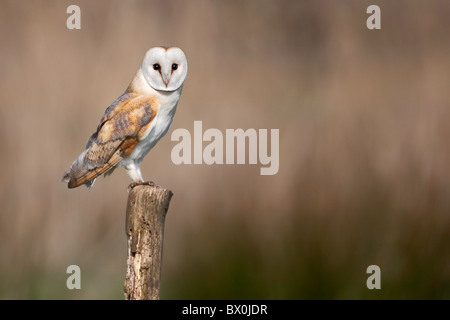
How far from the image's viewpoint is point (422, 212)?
5633mm

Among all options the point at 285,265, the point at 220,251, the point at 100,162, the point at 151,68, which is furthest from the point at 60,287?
the point at 151,68

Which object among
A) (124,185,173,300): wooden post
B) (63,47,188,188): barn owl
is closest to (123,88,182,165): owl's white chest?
(63,47,188,188): barn owl

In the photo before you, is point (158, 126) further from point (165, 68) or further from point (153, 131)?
point (165, 68)

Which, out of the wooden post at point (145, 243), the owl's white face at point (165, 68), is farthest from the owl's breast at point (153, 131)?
the wooden post at point (145, 243)

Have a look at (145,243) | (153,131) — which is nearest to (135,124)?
(153,131)

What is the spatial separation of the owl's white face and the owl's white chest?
68mm

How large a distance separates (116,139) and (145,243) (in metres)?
0.57

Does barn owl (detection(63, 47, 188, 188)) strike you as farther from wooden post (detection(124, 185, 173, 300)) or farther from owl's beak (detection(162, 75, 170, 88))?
wooden post (detection(124, 185, 173, 300))

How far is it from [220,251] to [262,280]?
344 millimetres

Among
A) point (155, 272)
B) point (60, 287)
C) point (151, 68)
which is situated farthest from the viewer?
point (60, 287)

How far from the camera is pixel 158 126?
12.3 feet

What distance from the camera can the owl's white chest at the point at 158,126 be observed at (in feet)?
12.2

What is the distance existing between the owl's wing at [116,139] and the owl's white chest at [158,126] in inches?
1.0

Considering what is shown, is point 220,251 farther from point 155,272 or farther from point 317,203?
point 155,272
